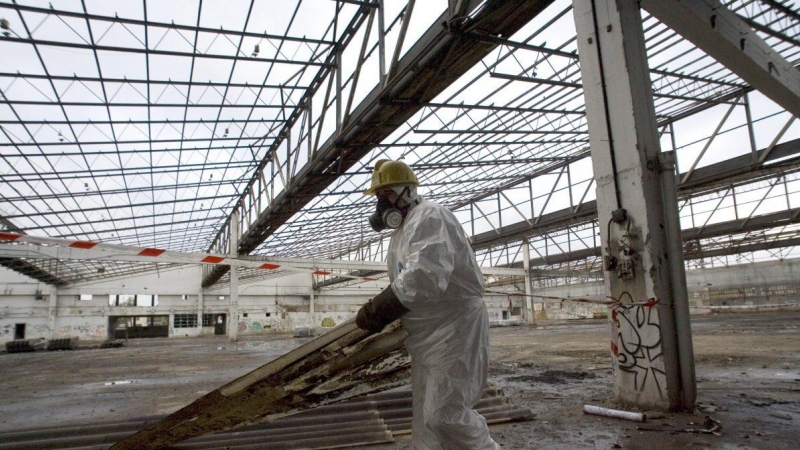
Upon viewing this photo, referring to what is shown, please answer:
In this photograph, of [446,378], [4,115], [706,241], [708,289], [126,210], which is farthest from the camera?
[708,289]

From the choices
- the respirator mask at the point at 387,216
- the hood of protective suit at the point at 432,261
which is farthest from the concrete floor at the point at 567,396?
the respirator mask at the point at 387,216

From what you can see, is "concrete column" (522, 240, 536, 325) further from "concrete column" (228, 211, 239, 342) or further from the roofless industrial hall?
"concrete column" (228, 211, 239, 342)

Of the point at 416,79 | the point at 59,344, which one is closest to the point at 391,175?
the point at 416,79

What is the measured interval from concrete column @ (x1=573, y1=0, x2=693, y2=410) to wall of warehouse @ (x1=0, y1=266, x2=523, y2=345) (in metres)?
25.2

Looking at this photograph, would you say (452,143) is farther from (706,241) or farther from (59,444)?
(706,241)

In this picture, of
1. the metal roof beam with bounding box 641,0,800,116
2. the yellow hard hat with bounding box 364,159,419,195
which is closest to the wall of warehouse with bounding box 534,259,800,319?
the metal roof beam with bounding box 641,0,800,116

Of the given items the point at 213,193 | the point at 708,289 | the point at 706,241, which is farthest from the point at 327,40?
the point at 708,289

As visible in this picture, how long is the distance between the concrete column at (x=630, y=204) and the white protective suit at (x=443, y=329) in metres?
2.30

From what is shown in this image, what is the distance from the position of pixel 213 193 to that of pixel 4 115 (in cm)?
814

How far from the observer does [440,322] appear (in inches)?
86.6

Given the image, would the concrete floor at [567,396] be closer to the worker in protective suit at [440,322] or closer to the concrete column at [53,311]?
the worker in protective suit at [440,322]

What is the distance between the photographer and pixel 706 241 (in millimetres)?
28625

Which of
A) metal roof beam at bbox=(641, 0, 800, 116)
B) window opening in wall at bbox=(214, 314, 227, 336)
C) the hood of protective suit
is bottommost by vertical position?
window opening in wall at bbox=(214, 314, 227, 336)

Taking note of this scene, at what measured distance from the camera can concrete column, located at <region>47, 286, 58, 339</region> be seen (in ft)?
101
